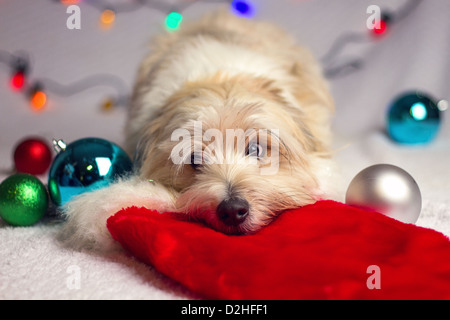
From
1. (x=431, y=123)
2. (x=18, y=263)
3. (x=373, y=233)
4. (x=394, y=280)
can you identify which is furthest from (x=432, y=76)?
(x=18, y=263)

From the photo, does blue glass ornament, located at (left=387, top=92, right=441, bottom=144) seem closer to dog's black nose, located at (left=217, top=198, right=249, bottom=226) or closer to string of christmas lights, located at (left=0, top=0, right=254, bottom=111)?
string of christmas lights, located at (left=0, top=0, right=254, bottom=111)

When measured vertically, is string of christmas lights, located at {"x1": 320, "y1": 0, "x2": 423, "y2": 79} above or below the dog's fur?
above

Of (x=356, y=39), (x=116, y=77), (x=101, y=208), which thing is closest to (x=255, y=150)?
(x=101, y=208)

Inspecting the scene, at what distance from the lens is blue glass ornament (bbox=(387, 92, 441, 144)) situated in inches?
151

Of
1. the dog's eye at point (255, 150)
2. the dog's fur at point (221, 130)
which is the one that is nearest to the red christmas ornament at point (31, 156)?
the dog's fur at point (221, 130)

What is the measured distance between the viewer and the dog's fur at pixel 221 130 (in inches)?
81.0

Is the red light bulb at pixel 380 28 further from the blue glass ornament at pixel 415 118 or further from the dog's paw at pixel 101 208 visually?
the dog's paw at pixel 101 208

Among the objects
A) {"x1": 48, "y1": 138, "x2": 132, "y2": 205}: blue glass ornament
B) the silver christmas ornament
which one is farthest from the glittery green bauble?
the silver christmas ornament

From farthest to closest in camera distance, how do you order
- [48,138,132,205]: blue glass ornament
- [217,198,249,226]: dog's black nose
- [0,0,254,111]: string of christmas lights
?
[0,0,254,111]: string of christmas lights
[48,138,132,205]: blue glass ornament
[217,198,249,226]: dog's black nose

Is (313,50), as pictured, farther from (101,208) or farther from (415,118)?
(101,208)

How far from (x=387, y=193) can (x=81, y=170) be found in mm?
1365

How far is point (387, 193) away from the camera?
2.09 meters

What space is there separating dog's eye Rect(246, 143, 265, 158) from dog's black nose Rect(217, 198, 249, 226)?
1.24 ft

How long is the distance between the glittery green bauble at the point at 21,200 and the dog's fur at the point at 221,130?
10.7 inches
